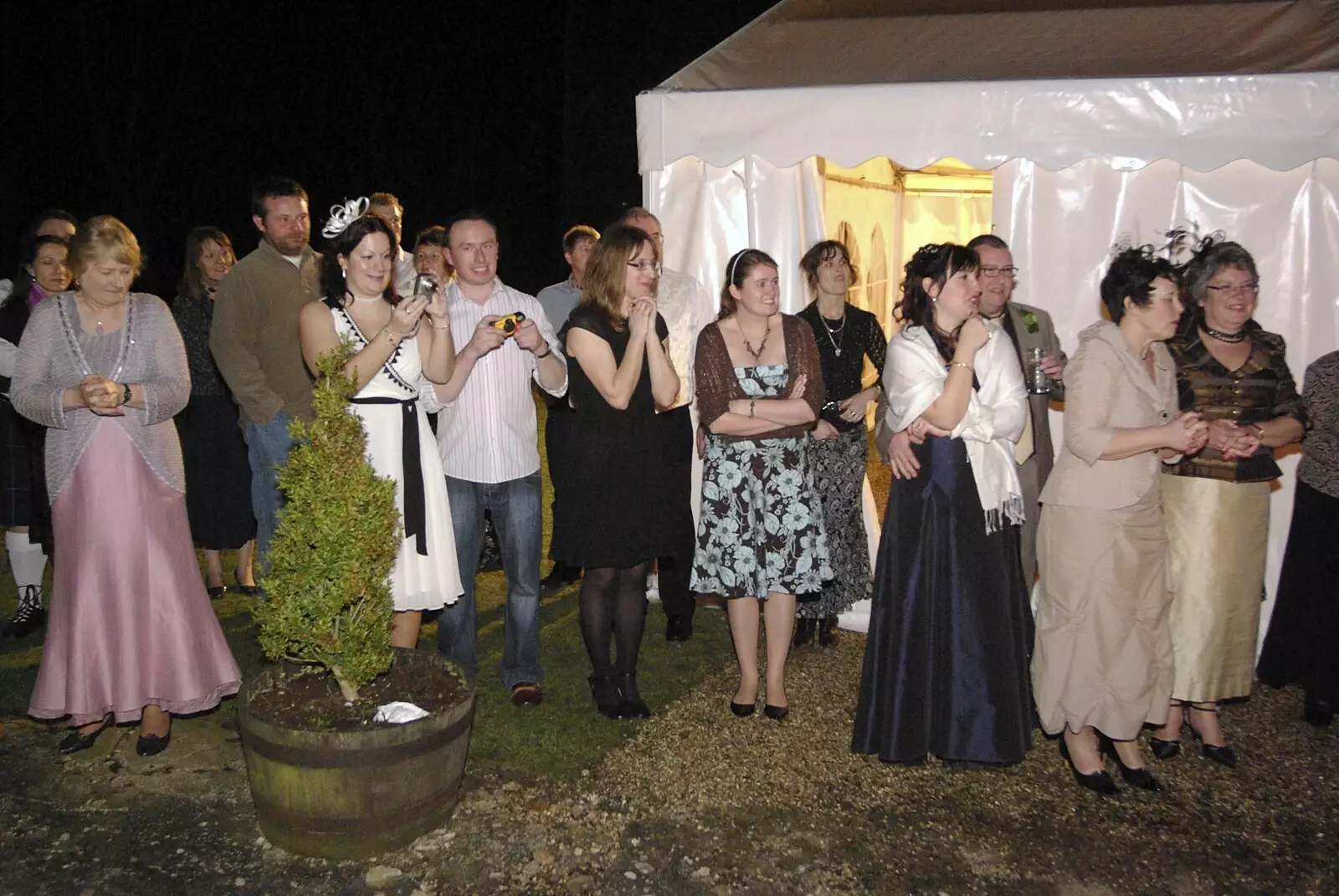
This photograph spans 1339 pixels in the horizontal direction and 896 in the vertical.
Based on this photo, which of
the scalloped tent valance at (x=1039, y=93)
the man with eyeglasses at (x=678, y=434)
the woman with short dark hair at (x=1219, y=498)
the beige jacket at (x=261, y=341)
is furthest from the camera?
the beige jacket at (x=261, y=341)

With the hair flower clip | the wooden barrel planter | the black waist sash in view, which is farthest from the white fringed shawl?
the hair flower clip

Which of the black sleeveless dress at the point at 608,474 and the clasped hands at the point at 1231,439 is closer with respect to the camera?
the clasped hands at the point at 1231,439

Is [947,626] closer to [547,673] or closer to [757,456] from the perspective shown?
[757,456]

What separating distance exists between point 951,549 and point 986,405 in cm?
52

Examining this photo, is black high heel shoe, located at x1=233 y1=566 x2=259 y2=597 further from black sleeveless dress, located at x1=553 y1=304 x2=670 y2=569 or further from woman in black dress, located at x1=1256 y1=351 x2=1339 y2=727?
woman in black dress, located at x1=1256 y1=351 x2=1339 y2=727

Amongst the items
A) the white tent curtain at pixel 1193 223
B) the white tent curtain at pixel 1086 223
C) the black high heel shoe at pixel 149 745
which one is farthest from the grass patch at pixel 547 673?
the white tent curtain at pixel 1193 223

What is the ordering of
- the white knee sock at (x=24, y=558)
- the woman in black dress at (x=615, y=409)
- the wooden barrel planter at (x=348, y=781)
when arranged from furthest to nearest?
the white knee sock at (x=24, y=558) < the woman in black dress at (x=615, y=409) < the wooden barrel planter at (x=348, y=781)

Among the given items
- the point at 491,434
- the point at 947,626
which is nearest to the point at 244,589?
the point at 491,434

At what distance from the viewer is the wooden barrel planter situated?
326 centimetres

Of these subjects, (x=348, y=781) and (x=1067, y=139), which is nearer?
(x=348, y=781)

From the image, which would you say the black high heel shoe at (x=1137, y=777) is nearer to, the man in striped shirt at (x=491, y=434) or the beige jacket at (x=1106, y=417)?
the beige jacket at (x=1106, y=417)

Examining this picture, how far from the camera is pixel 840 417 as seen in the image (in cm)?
512

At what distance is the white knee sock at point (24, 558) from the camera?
5621 millimetres

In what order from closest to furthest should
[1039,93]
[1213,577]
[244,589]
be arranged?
[1213,577], [1039,93], [244,589]
